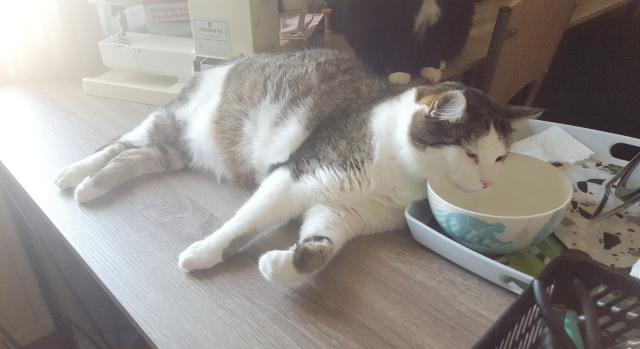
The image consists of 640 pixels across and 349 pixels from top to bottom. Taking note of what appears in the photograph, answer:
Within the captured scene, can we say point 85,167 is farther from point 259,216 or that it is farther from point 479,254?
point 479,254

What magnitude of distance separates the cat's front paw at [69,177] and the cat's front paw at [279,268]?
1.66ft

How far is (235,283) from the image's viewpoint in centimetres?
73

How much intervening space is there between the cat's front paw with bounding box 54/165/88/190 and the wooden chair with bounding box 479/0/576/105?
1149 millimetres

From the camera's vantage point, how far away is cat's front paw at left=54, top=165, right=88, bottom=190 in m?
0.94

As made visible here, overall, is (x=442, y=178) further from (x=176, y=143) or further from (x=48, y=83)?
(x=48, y=83)

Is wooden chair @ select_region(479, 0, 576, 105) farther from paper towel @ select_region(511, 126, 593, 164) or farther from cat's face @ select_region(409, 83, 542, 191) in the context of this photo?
cat's face @ select_region(409, 83, 542, 191)

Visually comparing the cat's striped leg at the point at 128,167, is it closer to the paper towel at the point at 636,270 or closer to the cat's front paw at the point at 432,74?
the cat's front paw at the point at 432,74

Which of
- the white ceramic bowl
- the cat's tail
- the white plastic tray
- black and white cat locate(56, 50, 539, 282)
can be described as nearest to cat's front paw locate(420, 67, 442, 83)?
black and white cat locate(56, 50, 539, 282)

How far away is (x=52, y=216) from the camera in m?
0.87

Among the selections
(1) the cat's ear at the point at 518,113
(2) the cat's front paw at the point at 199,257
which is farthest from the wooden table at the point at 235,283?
(1) the cat's ear at the point at 518,113

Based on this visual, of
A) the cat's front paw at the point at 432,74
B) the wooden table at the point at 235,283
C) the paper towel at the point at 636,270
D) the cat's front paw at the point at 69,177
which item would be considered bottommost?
the wooden table at the point at 235,283

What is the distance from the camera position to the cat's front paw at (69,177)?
3.10 ft

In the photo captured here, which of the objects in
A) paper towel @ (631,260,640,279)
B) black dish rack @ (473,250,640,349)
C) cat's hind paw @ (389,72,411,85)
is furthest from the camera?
cat's hind paw @ (389,72,411,85)

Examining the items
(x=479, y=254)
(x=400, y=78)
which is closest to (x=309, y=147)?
(x=479, y=254)
